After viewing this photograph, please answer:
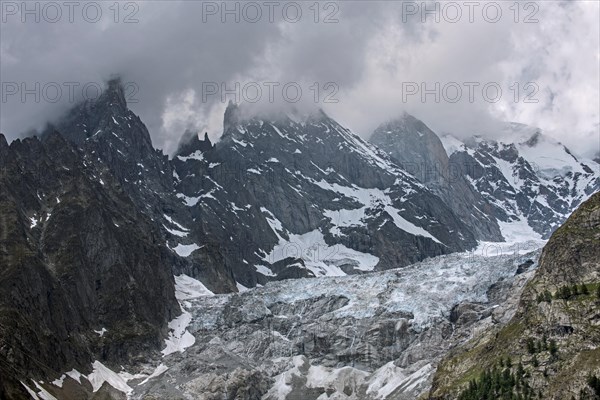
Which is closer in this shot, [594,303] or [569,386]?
[569,386]

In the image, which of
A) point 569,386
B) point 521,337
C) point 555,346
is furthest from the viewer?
point 521,337

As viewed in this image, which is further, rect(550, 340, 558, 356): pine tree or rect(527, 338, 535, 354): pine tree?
rect(527, 338, 535, 354): pine tree

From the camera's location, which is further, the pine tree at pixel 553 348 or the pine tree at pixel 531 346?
the pine tree at pixel 531 346

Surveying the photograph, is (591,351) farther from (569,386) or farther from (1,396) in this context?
(1,396)

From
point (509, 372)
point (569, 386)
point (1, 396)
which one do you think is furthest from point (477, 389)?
point (1, 396)

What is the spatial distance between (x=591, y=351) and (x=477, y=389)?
86.5 ft

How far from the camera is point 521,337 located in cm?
19862

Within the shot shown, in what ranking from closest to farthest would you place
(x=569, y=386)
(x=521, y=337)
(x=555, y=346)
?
(x=569, y=386), (x=555, y=346), (x=521, y=337)

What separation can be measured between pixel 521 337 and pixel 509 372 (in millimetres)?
13036

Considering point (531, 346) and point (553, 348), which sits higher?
point (531, 346)

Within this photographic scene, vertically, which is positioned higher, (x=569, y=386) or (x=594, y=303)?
(x=594, y=303)

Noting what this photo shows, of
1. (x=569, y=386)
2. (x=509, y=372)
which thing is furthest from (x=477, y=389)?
(x=569, y=386)

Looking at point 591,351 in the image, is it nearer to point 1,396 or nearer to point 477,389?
point 477,389

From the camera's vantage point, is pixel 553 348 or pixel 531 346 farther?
pixel 531 346
